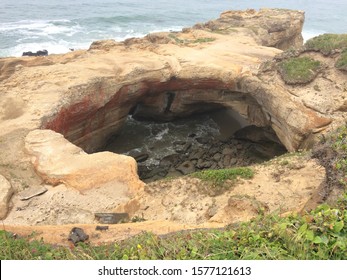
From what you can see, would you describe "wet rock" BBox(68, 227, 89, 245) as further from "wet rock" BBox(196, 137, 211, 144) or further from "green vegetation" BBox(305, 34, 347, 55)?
"green vegetation" BBox(305, 34, 347, 55)

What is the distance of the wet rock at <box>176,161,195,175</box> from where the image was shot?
60.1 ft

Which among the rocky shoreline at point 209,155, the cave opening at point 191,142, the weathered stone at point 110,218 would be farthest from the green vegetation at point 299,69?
the weathered stone at point 110,218

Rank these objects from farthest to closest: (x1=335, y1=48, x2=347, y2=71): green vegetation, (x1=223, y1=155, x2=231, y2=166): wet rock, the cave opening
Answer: the cave opening < (x1=223, y1=155, x2=231, y2=166): wet rock < (x1=335, y1=48, x2=347, y2=71): green vegetation

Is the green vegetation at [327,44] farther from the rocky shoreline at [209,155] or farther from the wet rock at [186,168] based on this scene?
the wet rock at [186,168]

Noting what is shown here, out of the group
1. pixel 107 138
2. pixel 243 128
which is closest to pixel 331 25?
pixel 243 128

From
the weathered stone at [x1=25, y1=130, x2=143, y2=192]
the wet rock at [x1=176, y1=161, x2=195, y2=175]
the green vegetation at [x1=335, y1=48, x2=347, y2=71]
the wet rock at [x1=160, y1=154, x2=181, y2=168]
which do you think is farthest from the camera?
the wet rock at [x1=160, y1=154, x2=181, y2=168]

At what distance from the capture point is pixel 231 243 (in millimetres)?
5148

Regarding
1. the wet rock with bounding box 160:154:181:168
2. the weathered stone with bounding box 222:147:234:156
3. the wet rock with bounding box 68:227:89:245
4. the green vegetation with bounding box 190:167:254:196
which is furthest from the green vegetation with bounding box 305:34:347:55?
the wet rock with bounding box 68:227:89:245

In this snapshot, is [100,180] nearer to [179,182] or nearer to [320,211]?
[179,182]

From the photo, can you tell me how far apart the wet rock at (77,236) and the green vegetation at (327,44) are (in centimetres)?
1459

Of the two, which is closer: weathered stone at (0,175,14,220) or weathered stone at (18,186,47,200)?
weathered stone at (0,175,14,220)

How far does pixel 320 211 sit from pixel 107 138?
15598 mm

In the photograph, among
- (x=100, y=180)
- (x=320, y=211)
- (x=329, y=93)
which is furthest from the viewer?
(x=329, y=93)

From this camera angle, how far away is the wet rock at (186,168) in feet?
60.1
